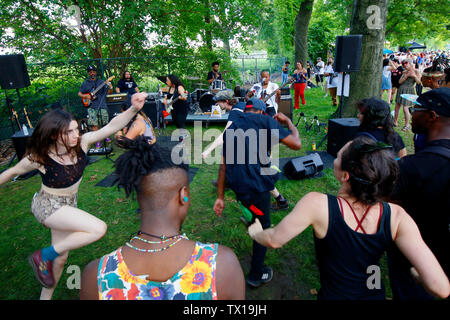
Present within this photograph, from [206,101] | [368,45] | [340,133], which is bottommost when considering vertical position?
[340,133]

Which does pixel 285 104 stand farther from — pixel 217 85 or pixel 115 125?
pixel 115 125

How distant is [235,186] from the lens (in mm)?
2764

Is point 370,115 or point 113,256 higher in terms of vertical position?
point 370,115

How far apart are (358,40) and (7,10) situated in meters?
11.8

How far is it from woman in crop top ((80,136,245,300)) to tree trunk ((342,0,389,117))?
779 centimetres

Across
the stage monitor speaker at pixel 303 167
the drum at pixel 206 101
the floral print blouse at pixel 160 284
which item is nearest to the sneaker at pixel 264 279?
the floral print blouse at pixel 160 284

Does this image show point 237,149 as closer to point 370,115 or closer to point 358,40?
point 370,115

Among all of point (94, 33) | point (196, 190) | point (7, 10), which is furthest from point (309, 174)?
point (7, 10)

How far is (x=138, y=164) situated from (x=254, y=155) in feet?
4.63

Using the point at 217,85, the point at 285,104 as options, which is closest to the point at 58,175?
the point at 285,104

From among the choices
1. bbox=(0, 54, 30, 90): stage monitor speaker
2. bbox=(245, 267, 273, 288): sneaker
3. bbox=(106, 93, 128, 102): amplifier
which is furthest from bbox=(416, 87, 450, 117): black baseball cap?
bbox=(106, 93, 128, 102): amplifier

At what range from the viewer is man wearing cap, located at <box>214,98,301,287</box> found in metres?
2.65

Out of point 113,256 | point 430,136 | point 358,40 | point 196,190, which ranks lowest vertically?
point 196,190

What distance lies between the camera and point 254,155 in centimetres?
269
